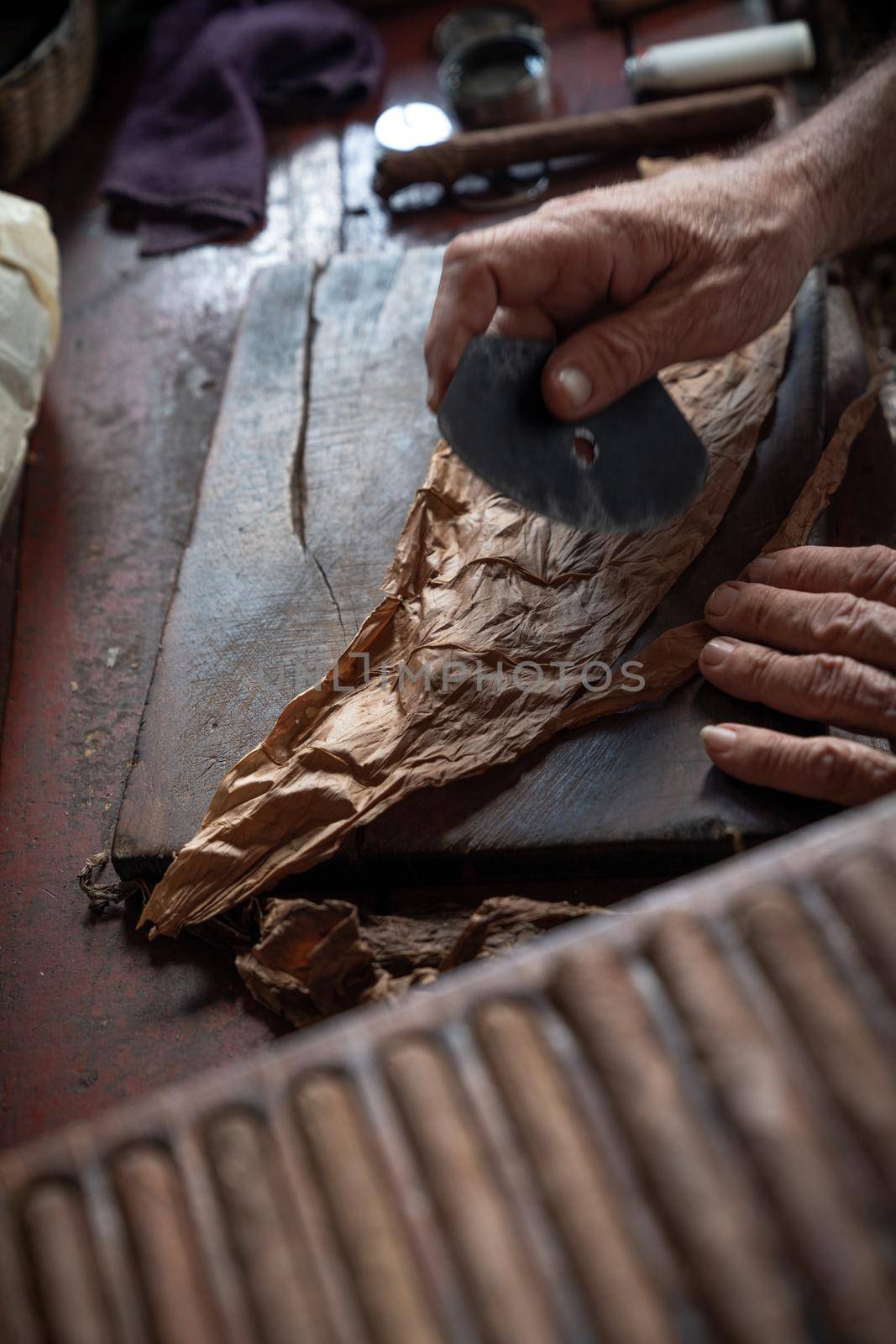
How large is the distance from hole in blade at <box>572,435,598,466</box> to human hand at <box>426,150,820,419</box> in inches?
1.5

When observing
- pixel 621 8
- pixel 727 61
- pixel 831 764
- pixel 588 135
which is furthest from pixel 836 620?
pixel 621 8

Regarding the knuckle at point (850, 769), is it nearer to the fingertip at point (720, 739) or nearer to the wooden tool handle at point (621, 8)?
the fingertip at point (720, 739)

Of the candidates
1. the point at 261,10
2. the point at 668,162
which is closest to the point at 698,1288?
the point at 668,162

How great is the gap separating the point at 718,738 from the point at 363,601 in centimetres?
46

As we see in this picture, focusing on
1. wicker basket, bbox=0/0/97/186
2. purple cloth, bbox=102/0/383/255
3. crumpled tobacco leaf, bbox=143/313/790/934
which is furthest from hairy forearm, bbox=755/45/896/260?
wicker basket, bbox=0/0/97/186

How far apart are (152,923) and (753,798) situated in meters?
A: 0.61

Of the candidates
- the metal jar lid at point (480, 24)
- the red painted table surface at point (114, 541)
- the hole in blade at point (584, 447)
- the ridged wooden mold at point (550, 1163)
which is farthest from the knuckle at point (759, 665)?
the metal jar lid at point (480, 24)

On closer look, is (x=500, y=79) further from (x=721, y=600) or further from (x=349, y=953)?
(x=349, y=953)

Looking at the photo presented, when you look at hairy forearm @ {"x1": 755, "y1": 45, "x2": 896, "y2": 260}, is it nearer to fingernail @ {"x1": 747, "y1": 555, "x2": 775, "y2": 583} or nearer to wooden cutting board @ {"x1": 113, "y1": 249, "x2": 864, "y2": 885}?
wooden cutting board @ {"x1": 113, "y1": 249, "x2": 864, "y2": 885}

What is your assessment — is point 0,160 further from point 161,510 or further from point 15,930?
point 15,930

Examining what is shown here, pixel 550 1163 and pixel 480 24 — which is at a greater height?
pixel 480 24

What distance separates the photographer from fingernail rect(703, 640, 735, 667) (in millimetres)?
1139

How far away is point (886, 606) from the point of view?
109 cm

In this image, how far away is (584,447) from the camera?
126 centimetres
